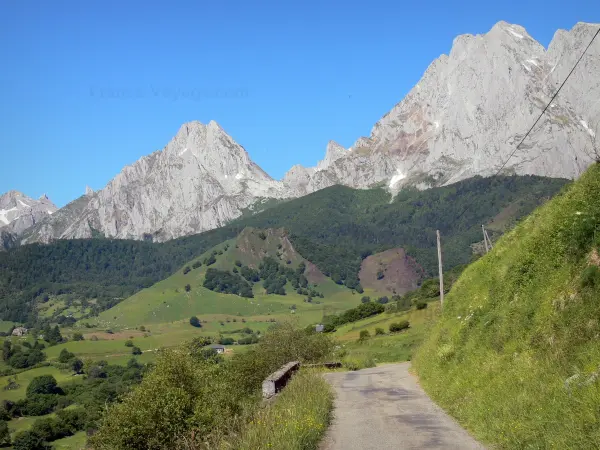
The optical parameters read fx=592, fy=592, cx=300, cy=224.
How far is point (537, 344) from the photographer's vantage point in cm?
1867

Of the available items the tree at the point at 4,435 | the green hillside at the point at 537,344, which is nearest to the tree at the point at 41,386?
the tree at the point at 4,435

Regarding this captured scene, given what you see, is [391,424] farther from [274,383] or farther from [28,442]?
[28,442]

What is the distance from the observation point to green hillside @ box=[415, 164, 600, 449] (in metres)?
13.9

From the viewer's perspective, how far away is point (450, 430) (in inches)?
714

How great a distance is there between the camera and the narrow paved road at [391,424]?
16.5 metres

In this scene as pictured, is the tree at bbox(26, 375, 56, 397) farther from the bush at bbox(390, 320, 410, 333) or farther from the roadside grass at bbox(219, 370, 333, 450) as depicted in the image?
the roadside grass at bbox(219, 370, 333, 450)

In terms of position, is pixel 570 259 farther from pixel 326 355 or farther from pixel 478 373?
pixel 326 355

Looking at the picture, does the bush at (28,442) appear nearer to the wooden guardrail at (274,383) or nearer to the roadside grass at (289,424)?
the wooden guardrail at (274,383)

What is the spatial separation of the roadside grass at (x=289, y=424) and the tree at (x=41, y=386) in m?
184

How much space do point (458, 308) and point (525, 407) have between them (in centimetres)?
1997

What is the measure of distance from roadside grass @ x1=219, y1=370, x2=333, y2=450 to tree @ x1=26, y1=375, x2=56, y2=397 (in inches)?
7236

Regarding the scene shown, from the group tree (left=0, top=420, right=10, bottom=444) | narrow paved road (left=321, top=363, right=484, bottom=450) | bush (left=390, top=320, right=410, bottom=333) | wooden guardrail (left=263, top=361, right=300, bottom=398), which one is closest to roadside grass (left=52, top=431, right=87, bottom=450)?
tree (left=0, top=420, right=10, bottom=444)

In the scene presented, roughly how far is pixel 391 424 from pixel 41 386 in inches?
7465

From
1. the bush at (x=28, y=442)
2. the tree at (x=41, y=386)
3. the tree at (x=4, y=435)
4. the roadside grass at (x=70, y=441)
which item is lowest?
the roadside grass at (x=70, y=441)
